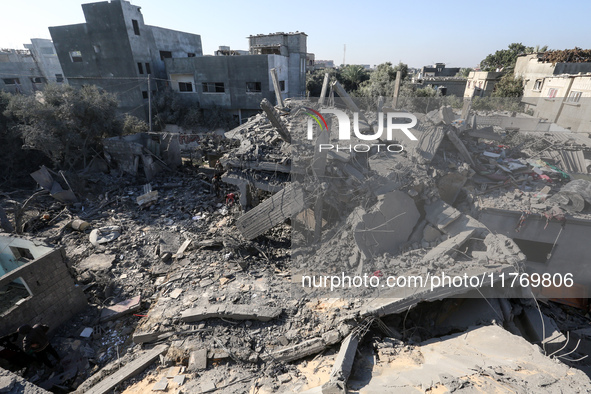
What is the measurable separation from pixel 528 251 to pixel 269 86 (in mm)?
15531

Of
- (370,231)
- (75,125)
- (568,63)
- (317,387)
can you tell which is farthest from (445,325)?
(568,63)

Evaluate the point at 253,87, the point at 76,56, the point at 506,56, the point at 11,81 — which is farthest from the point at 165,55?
the point at 506,56

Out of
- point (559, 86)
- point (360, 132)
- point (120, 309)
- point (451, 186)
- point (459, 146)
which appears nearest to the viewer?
point (120, 309)

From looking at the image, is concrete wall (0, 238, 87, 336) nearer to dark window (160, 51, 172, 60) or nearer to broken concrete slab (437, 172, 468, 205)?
broken concrete slab (437, 172, 468, 205)

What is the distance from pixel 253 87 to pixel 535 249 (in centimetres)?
1650

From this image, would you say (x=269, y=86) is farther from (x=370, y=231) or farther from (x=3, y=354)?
(x=3, y=354)

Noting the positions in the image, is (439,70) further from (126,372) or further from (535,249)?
(126,372)

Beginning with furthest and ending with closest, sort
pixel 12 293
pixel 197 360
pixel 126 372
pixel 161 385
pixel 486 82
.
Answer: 1. pixel 486 82
2. pixel 12 293
3. pixel 126 372
4. pixel 197 360
5. pixel 161 385

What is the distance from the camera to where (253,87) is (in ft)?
60.2

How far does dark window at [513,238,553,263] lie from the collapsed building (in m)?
0.05

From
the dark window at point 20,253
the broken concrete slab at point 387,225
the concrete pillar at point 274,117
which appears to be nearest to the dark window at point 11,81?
the dark window at point 20,253

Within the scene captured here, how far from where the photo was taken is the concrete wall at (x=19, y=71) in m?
23.1

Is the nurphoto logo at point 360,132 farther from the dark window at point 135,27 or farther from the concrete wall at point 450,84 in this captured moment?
the concrete wall at point 450,84

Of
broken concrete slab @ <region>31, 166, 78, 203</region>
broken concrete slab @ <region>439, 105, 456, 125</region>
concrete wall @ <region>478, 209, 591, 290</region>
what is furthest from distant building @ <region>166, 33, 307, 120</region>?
concrete wall @ <region>478, 209, 591, 290</region>
